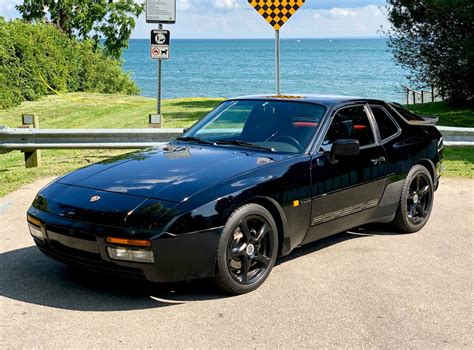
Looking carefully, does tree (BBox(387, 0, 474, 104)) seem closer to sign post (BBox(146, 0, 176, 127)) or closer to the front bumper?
sign post (BBox(146, 0, 176, 127))

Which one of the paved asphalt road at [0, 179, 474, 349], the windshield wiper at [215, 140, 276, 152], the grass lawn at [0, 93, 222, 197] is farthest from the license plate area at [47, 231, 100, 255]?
the grass lawn at [0, 93, 222, 197]

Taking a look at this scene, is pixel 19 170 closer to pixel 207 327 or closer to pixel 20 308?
pixel 20 308

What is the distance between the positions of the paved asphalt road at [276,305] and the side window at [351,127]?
101 centimetres

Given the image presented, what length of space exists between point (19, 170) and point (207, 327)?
668cm

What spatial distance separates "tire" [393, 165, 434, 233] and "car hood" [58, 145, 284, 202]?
180 cm

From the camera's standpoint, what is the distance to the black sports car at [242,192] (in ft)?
14.5

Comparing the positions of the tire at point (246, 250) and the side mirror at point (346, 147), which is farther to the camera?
the side mirror at point (346, 147)

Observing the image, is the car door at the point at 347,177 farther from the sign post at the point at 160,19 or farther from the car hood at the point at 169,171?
the sign post at the point at 160,19

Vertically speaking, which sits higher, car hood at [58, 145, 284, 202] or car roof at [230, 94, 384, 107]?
car roof at [230, 94, 384, 107]

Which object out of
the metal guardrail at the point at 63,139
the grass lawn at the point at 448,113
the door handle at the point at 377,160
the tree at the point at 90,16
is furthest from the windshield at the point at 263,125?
the tree at the point at 90,16

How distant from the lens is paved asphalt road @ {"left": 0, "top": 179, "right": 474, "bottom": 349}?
3992 mm

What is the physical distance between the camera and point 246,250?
4777 millimetres

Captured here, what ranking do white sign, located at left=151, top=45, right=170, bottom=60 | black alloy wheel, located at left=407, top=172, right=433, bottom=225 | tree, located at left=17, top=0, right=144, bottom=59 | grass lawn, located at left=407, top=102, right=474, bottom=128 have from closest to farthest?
1. black alloy wheel, located at left=407, top=172, right=433, bottom=225
2. white sign, located at left=151, top=45, right=170, bottom=60
3. grass lawn, located at left=407, top=102, right=474, bottom=128
4. tree, located at left=17, top=0, right=144, bottom=59

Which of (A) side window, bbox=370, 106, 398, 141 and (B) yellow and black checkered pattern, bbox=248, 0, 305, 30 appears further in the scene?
(B) yellow and black checkered pattern, bbox=248, 0, 305, 30
